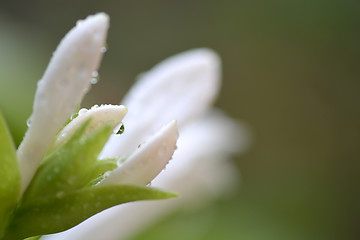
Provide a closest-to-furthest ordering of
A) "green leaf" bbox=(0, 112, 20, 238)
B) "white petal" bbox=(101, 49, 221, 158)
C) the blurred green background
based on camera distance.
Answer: "green leaf" bbox=(0, 112, 20, 238)
"white petal" bbox=(101, 49, 221, 158)
the blurred green background

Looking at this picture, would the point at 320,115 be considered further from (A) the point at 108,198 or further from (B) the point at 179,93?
(A) the point at 108,198

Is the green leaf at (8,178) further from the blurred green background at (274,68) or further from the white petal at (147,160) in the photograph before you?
the blurred green background at (274,68)

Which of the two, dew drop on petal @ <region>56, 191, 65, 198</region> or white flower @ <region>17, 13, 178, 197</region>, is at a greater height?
white flower @ <region>17, 13, 178, 197</region>

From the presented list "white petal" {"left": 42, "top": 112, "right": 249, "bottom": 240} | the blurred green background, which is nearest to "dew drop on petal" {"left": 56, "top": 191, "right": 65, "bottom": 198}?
"white petal" {"left": 42, "top": 112, "right": 249, "bottom": 240}

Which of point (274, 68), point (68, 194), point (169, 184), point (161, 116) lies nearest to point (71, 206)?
point (68, 194)

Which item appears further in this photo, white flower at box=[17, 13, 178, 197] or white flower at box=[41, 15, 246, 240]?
white flower at box=[41, 15, 246, 240]

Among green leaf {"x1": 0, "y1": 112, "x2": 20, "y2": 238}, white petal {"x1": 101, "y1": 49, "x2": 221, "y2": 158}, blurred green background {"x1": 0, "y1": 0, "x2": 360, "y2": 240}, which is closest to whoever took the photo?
green leaf {"x1": 0, "y1": 112, "x2": 20, "y2": 238}

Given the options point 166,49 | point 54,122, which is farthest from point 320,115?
point 54,122

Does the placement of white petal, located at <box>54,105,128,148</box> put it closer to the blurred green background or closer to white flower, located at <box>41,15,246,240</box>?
white flower, located at <box>41,15,246,240</box>

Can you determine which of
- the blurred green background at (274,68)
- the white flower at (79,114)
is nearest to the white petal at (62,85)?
the white flower at (79,114)
